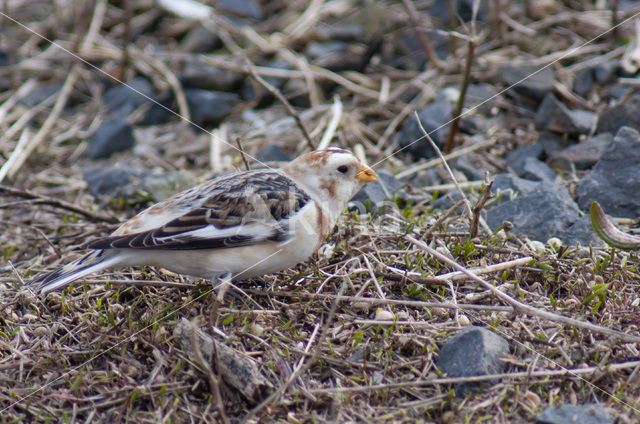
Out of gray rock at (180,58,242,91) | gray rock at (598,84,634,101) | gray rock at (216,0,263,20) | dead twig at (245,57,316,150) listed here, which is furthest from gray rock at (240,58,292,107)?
gray rock at (598,84,634,101)

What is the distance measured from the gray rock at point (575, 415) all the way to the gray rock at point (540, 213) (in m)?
1.55

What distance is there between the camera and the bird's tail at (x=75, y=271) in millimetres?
3125

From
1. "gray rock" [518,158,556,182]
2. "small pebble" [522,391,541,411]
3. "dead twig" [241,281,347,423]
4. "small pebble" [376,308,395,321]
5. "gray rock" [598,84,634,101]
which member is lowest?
"gray rock" [518,158,556,182]

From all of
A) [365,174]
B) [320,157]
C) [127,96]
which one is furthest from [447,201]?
[127,96]

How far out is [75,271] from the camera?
3.19 m

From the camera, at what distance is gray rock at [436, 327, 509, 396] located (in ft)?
9.09

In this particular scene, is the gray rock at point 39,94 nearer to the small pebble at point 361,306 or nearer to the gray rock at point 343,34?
the gray rock at point 343,34

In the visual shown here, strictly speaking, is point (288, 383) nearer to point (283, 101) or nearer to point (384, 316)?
point (384, 316)

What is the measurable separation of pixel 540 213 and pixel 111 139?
3787 millimetres

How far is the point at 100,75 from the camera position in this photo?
23.8 feet

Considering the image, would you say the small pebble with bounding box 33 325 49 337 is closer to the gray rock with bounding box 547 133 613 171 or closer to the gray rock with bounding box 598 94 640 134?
the gray rock with bounding box 547 133 613 171

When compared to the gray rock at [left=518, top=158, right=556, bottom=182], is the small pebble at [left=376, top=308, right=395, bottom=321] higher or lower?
higher

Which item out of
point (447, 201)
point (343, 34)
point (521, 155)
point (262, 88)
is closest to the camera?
point (447, 201)

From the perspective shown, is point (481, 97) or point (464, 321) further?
point (481, 97)
